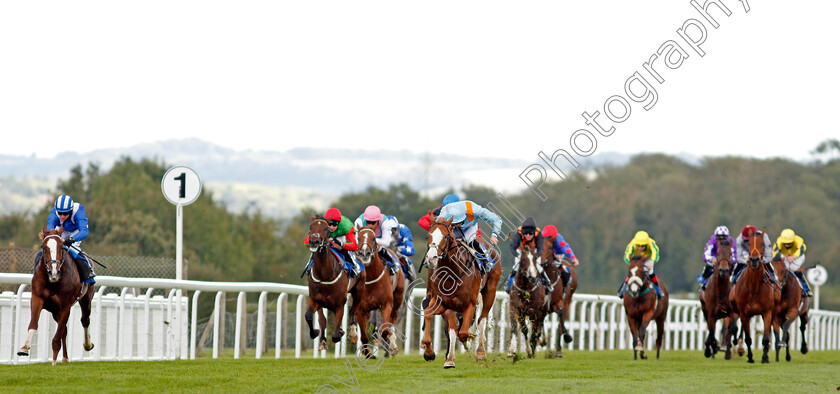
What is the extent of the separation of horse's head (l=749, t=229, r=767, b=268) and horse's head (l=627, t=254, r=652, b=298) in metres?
1.66

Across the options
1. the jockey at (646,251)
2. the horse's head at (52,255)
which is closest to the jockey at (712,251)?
the jockey at (646,251)

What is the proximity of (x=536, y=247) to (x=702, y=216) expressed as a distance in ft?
166

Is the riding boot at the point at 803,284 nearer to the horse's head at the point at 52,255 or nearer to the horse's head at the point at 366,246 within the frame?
the horse's head at the point at 366,246

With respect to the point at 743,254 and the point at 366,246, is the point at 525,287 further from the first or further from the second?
the point at 743,254

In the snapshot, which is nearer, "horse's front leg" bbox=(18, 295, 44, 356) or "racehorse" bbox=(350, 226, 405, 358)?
"horse's front leg" bbox=(18, 295, 44, 356)

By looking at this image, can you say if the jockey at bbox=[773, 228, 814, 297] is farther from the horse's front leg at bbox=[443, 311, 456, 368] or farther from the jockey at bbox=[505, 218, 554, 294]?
the horse's front leg at bbox=[443, 311, 456, 368]

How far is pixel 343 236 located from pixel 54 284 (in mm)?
3237

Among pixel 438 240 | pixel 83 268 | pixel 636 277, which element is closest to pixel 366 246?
pixel 438 240

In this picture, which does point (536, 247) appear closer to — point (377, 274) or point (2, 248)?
point (377, 274)

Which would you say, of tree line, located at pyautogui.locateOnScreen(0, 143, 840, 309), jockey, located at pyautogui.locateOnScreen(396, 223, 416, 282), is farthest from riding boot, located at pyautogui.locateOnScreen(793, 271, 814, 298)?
tree line, located at pyautogui.locateOnScreen(0, 143, 840, 309)

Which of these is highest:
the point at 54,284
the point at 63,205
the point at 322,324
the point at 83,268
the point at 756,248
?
the point at 63,205

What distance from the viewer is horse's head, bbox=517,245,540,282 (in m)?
13.5

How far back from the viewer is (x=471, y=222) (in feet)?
37.8

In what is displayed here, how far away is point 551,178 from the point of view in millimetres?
65750
